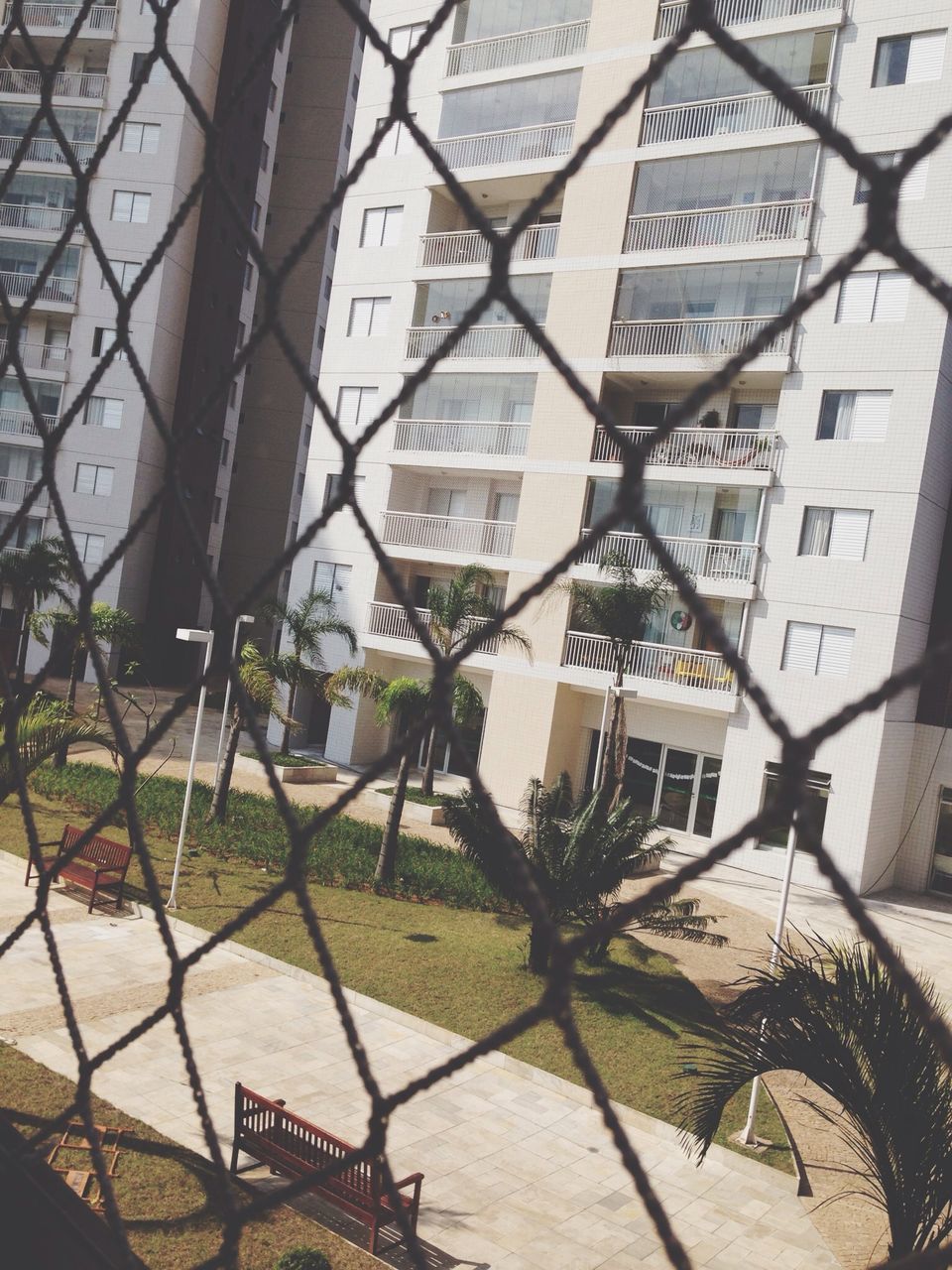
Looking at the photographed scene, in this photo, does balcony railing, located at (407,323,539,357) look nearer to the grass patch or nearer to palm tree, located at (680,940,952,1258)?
the grass patch

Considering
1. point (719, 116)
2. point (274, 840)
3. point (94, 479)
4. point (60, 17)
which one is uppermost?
point (60, 17)

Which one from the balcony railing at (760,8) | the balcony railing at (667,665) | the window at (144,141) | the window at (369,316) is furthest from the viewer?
Result: the window at (144,141)

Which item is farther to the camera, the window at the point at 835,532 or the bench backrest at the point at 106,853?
the window at the point at 835,532

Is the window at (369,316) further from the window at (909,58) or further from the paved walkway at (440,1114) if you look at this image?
the paved walkway at (440,1114)

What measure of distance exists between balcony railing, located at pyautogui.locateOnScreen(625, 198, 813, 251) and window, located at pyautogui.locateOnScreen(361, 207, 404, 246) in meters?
6.47

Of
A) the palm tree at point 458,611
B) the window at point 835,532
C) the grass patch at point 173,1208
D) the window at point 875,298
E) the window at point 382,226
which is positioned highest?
the window at point 382,226

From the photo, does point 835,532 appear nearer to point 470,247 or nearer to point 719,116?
point 719,116

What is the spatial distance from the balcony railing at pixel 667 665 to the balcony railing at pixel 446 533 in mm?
3216

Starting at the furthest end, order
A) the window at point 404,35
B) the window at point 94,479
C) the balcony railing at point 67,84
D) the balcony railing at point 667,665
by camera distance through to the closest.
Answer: the balcony railing at point 67,84 < the window at point 94,479 < the window at point 404,35 < the balcony railing at point 667,665

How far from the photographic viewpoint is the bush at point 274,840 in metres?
14.9

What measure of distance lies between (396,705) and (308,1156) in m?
10.5

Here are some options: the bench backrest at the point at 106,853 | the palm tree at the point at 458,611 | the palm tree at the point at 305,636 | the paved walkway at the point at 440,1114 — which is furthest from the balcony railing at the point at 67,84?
the paved walkway at the point at 440,1114

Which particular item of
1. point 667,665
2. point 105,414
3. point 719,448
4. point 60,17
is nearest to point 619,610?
point 667,665

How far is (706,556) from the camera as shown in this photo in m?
20.4
